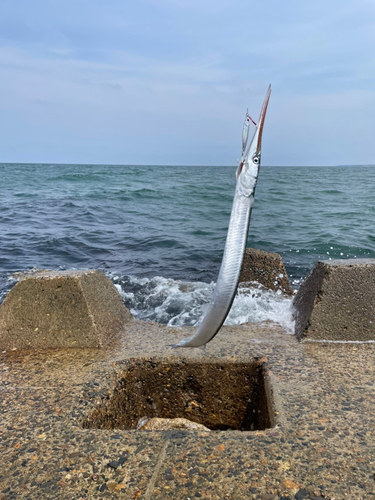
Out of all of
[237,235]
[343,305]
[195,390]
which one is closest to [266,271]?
[343,305]

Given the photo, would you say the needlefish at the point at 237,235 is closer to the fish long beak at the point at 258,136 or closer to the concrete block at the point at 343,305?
the fish long beak at the point at 258,136

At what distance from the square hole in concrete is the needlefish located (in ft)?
2.13

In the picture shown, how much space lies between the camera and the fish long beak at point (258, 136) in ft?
6.77

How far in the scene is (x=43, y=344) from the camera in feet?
10.1

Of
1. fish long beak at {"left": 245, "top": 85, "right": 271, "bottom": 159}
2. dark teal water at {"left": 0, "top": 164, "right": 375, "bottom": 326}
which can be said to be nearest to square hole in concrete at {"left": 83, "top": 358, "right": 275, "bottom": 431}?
fish long beak at {"left": 245, "top": 85, "right": 271, "bottom": 159}

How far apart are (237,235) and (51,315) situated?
6.09 ft

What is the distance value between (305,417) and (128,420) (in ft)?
4.14

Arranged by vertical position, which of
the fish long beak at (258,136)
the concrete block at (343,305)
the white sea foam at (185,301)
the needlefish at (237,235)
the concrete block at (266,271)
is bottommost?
the white sea foam at (185,301)

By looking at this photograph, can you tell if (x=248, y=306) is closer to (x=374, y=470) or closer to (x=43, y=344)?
(x=43, y=344)

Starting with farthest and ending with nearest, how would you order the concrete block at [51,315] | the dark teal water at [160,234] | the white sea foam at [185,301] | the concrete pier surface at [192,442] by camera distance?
the dark teal water at [160,234] < the white sea foam at [185,301] < the concrete block at [51,315] < the concrete pier surface at [192,442]

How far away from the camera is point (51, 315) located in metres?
3.11

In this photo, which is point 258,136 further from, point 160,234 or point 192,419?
point 160,234

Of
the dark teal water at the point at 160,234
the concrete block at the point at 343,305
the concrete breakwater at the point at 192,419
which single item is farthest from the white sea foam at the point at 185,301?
the concrete breakwater at the point at 192,419

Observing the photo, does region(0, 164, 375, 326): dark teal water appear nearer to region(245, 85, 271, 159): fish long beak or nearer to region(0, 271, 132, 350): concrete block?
region(0, 271, 132, 350): concrete block
